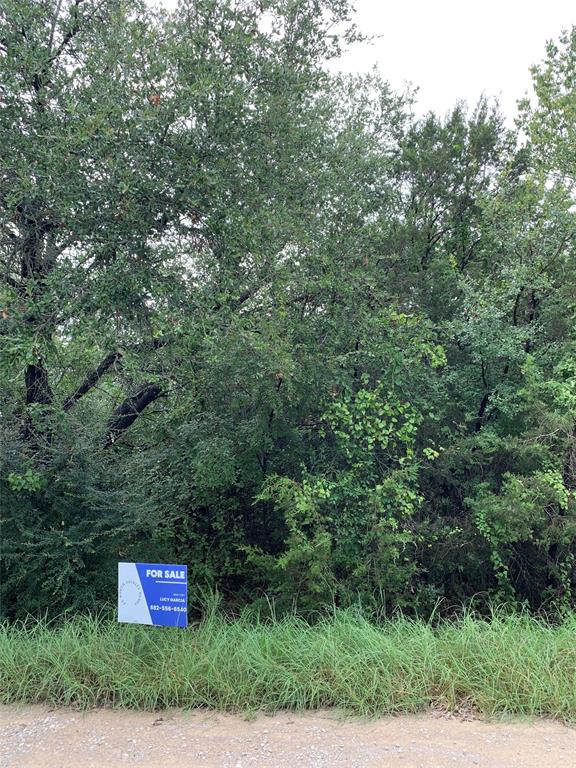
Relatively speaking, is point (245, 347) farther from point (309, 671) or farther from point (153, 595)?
point (309, 671)

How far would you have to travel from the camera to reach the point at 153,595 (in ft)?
14.3

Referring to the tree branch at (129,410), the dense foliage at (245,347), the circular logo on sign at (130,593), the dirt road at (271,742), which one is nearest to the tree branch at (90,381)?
the dense foliage at (245,347)

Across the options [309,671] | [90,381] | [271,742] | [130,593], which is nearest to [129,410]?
[90,381]

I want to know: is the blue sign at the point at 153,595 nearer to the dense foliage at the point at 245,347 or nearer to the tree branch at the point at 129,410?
the dense foliage at the point at 245,347

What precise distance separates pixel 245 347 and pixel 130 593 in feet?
8.63

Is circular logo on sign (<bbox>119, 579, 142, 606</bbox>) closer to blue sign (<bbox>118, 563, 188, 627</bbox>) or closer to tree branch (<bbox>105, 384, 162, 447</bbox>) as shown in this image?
blue sign (<bbox>118, 563, 188, 627</bbox>)

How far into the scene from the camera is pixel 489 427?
277 inches

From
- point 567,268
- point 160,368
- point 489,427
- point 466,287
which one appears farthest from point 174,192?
point 567,268

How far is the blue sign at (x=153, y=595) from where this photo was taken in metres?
4.29

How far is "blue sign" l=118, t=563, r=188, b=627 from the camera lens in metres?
4.29

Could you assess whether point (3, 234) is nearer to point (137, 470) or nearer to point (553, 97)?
point (137, 470)

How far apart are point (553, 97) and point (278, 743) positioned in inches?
520

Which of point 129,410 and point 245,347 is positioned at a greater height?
point 245,347

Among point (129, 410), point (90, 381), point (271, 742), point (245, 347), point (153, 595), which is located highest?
point (245, 347)
